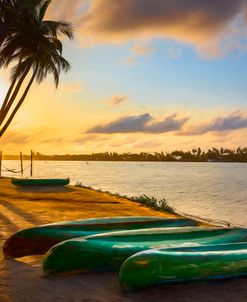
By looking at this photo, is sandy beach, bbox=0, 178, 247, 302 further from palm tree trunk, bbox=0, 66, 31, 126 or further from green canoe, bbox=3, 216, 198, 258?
palm tree trunk, bbox=0, 66, 31, 126

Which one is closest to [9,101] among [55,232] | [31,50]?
[31,50]

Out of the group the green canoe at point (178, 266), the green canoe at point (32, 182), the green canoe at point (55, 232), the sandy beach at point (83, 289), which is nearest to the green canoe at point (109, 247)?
the sandy beach at point (83, 289)

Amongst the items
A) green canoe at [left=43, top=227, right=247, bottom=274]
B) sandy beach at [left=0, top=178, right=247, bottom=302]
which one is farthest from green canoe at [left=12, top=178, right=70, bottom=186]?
green canoe at [left=43, top=227, right=247, bottom=274]

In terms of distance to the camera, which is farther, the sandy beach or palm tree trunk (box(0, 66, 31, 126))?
palm tree trunk (box(0, 66, 31, 126))

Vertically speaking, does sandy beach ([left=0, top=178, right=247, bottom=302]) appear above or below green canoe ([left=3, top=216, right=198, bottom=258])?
below

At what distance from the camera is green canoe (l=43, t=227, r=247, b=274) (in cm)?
544

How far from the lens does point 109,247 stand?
5.67m

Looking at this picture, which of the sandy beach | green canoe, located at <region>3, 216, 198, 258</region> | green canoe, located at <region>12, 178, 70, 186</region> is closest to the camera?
the sandy beach

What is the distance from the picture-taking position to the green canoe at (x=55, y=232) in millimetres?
6504

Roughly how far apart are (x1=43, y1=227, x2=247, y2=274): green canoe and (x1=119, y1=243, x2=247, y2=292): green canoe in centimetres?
61

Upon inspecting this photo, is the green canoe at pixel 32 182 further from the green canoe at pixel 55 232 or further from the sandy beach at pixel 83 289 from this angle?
the sandy beach at pixel 83 289

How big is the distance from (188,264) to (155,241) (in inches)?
45.5

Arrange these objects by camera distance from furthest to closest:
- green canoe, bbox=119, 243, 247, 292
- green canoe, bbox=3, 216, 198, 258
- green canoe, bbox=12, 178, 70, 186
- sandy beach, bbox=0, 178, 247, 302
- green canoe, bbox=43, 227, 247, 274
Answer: green canoe, bbox=12, 178, 70, 186 → green canoe, bbox=3, 216, 198, 258 → green canoe, bbox=43, 227, 247, 274 → green canoe, bbox=119, 243, 247, 292 → sandy beach, bbox=0, 178, 247, 302

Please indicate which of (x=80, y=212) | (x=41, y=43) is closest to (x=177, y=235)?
(x=80, y=212)
